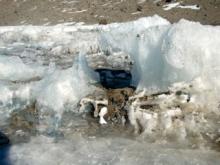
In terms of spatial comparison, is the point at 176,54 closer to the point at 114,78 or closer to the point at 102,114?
the point at 102,114

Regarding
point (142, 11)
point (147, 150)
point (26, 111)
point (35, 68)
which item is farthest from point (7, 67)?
point (142, 11)

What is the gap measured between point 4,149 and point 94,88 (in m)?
1.97

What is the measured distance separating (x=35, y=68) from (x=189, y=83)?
10.4 ft

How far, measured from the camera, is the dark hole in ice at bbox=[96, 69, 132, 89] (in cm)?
711

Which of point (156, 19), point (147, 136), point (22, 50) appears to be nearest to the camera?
point (147, 136)

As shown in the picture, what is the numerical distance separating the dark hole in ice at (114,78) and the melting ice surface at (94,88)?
0.24m

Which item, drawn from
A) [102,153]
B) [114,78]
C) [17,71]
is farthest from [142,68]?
[17,71]

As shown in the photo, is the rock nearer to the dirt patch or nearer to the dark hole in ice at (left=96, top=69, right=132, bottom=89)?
the dark hole in ice at (left=96, top=69, right=132, bottom=89)

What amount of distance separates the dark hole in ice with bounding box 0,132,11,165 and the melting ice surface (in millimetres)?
76

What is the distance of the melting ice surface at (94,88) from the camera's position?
4.96 meters

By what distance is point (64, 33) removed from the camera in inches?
462

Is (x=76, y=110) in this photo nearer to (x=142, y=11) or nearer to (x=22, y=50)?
(x=22, y=50)

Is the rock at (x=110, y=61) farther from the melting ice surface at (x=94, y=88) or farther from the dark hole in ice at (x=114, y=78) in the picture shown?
the melting ice surface at (x=94, y=88)

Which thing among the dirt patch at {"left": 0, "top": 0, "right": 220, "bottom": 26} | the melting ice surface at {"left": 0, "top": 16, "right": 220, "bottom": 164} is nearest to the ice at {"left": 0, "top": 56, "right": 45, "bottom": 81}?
the melting ice surface at {"left": 0, "top": 16, "right": 220, "bottom": 164}
